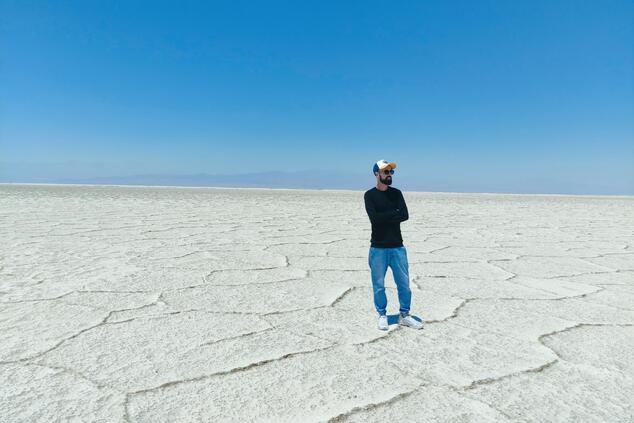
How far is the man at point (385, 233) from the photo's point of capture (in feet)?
6.02

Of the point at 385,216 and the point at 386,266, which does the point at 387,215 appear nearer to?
the point at 385,216

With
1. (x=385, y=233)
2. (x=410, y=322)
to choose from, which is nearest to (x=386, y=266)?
(x=385, y=233)

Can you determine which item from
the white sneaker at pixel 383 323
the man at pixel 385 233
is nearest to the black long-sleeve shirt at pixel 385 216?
the man at pixel 385 233

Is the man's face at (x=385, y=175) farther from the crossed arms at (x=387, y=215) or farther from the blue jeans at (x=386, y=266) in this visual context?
the blue jeans at (x=386, y=266)

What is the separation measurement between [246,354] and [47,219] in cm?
547

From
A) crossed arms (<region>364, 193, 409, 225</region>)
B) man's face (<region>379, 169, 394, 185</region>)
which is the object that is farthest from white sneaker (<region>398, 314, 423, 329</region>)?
A: man's face (<region>379, 169, 394, 185</region>)

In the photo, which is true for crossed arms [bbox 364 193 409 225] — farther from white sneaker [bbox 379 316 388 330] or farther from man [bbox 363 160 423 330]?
white sneaker [bbox 379 316 388 330]

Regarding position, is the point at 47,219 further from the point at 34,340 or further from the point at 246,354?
the point at 246,354

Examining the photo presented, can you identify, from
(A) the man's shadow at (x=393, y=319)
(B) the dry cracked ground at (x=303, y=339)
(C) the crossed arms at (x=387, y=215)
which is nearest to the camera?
(B) the dry cracked ground at (x=303, y=339)

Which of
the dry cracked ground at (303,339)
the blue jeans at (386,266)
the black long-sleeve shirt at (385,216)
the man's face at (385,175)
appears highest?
the man's face at (385,175)

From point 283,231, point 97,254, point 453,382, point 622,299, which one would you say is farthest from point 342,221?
point 453,382

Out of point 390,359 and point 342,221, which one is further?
point 342,221

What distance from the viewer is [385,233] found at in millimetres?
1851

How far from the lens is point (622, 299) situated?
2455 millimetres
